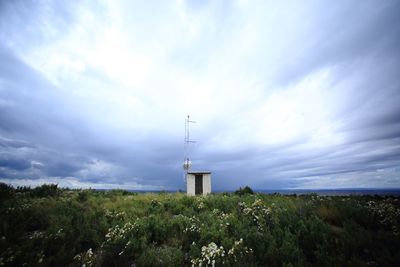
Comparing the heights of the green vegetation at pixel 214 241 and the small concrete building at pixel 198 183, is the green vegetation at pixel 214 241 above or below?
below

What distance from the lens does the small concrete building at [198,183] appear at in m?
24.0

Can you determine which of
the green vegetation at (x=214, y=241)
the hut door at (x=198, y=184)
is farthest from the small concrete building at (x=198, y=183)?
the green vegetation at (x=214, y=241)

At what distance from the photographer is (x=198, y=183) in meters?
24.3

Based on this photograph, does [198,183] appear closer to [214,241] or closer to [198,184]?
[198,184]

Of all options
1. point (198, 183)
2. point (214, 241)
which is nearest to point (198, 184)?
point (198, 183)

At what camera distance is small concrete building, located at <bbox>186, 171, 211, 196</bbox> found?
943 inches

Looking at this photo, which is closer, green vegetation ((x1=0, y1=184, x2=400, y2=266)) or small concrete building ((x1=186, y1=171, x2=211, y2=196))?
green vegetation ((x1=0, y1=184, x2=400, y2=266))

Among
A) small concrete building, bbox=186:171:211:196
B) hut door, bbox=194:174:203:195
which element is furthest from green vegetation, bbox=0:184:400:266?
hut door, bbox=194:174:203:195

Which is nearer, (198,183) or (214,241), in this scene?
(214,241)

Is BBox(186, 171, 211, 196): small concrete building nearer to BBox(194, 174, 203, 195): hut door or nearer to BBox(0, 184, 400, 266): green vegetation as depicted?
BBox(194, 174, 203, 195): hut door

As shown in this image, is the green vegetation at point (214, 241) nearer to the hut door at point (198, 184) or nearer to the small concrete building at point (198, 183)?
the small concrete building at point (198, 183)

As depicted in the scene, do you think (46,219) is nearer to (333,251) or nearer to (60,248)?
(60,248)

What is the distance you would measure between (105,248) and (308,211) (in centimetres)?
817

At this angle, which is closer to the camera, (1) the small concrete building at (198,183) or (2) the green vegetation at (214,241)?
(2) the green vegetation at (214,241)
